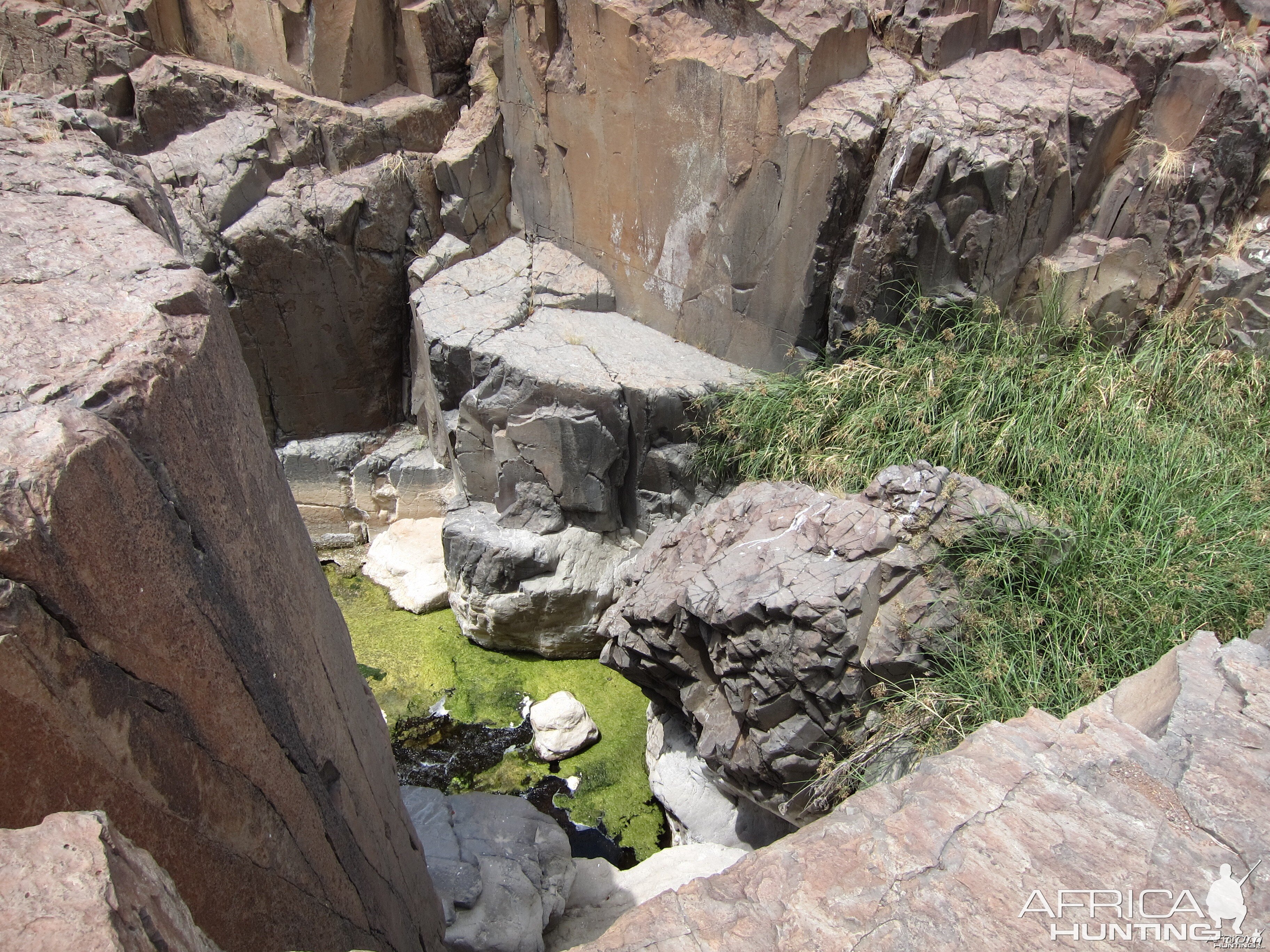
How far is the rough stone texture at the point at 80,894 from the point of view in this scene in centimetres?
82

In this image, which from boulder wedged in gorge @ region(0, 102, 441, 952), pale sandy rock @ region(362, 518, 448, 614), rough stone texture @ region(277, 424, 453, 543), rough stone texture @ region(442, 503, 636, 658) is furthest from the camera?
rough stone texture @ region(277, 424, 453, 543)

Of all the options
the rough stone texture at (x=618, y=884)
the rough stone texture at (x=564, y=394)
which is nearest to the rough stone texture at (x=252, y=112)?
the rough stone texture at (x=564, y=394)

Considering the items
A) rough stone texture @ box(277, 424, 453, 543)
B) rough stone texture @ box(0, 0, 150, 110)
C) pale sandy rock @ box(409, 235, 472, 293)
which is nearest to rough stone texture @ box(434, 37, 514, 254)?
pale sandy rock @ box(409, 235, 472, 293)

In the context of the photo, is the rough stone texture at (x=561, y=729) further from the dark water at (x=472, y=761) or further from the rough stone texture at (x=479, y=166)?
the rough stone texture at (x=479, y=166)

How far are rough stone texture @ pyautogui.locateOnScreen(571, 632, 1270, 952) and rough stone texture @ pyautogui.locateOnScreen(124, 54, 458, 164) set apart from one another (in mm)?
4846

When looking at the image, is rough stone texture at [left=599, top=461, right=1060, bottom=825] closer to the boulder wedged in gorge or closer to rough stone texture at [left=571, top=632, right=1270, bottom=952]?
rough stone texture at [left=571, top=632, right=1270, bottom=952]

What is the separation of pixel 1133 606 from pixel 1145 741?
4.64ft

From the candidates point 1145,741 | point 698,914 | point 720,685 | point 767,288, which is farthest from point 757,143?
point 698,914

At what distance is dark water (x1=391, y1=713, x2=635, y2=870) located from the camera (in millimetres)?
3779

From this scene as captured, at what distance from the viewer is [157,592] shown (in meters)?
1.17

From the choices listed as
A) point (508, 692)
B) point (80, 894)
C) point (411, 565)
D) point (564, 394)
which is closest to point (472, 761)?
point (508, 692)

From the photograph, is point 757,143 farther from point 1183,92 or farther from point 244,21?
point 244,21

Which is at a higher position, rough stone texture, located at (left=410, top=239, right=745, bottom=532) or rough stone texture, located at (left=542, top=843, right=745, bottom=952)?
rough stone texture, located at (left=410, top=239, right=745, bottom=532)

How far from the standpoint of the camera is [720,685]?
3369 millimetres
